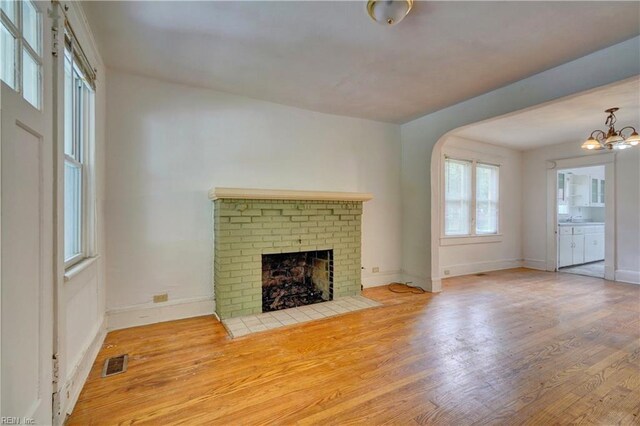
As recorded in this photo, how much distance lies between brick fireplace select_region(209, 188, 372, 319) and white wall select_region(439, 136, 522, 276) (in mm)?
2306

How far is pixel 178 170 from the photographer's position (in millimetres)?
3219

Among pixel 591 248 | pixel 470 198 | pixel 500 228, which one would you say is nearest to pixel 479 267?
pixel 500 228

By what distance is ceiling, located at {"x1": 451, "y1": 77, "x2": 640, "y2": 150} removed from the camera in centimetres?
339

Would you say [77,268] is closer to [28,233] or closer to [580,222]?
[28,233]

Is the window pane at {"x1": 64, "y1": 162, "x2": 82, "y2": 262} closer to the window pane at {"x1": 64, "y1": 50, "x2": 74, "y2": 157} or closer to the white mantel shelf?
the window pane at {"x1": 64, "y1": 50, "x2": 74, "y2": 157}

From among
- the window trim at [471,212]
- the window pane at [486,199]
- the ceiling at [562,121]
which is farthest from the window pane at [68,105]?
the window pane at [486,199]

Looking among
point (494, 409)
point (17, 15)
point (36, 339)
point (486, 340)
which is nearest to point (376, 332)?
point (486, 340)

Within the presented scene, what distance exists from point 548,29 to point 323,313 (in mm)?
3290

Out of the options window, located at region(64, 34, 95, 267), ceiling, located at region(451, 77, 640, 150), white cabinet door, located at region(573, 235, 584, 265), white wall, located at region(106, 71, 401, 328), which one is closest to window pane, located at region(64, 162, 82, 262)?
window, located at region(64, 34, 95, 267)

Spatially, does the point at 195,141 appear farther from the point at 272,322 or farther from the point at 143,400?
the point at 143,400

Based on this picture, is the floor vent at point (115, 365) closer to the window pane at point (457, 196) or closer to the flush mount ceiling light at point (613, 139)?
the window pane at point (457, 196)

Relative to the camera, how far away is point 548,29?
2215 millimetres

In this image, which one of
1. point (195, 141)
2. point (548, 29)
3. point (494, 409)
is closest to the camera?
point (494, 409)

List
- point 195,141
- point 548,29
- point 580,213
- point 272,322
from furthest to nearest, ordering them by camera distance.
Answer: point 580,213 → point 195,141 → point 272,322 → point 548,29
